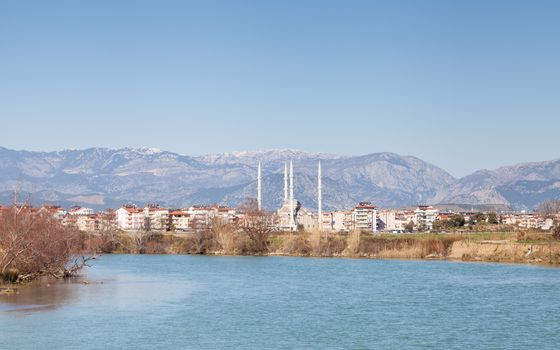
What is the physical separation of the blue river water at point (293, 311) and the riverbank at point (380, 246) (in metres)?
9.52

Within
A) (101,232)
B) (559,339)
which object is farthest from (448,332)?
(101,232)

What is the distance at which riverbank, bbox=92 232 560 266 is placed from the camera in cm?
7750

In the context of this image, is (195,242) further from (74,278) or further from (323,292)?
(323,292)

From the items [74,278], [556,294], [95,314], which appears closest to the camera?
[95,314]

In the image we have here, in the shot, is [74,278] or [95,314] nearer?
[95,314]

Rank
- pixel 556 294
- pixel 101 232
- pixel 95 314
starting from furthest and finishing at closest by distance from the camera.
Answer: pixel 101 232
pixel 556 294
pixel 95 314

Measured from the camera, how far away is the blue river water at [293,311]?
108ft

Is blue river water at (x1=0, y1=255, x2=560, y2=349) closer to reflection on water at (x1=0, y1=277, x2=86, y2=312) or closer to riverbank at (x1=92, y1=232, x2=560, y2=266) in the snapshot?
reflection on water at (x1=0, y1=277, x2=86, y2=312)

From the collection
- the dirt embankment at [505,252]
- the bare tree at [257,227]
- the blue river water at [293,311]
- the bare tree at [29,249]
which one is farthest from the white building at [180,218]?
the bare tree at [29,249]

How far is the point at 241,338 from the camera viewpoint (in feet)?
111

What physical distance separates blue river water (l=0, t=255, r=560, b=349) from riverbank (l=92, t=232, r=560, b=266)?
9.52 metres

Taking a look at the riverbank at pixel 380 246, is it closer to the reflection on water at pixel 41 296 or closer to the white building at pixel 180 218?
the reflection on water at pixel 41 296

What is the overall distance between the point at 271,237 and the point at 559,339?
77.6 m

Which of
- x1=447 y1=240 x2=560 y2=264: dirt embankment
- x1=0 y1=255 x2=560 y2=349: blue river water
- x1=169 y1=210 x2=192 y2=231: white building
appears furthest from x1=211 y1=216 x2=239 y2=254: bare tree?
x1=169 y1=210 x2=192 y2=231: white building
